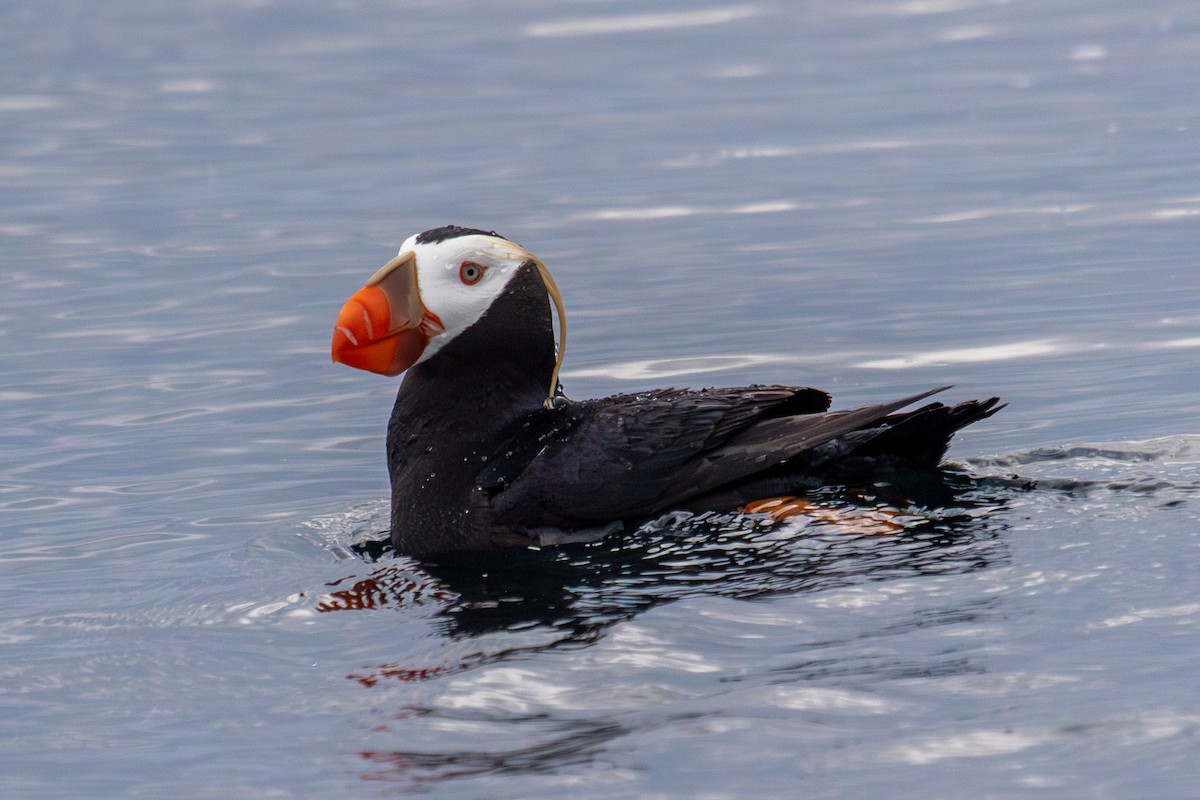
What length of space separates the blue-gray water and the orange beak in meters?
0.64

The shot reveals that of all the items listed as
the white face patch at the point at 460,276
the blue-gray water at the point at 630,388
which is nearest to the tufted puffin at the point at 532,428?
the white face patch at the point at 460,276

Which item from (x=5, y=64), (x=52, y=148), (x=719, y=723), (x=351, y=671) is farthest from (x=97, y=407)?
(x=5, y=64)

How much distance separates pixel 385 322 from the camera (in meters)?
5.30

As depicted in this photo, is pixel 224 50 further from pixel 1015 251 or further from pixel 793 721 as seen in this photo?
pixel 793 721

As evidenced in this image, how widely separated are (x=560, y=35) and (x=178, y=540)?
12.9 m

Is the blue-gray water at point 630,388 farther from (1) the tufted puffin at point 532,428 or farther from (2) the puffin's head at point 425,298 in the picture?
(2) the puffin's head at point 425,298

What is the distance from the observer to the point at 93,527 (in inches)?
251

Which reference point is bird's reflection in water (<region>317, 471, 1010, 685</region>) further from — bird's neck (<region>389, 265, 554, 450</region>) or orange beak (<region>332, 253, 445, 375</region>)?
orange beak (<region>332, 253, 445, 375</region>)

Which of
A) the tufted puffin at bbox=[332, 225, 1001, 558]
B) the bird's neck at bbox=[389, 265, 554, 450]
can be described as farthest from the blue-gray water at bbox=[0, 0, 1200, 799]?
the bird's neck at bbox=[389, 265, 554, 450]

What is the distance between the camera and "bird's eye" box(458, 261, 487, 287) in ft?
17.7

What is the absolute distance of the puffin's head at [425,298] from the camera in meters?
5.30

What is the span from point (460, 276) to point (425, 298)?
13 centimetres

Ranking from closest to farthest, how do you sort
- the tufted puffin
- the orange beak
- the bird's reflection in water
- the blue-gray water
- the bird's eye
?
the blue-gray water, the bird's reflection in water, the tufted puffin, the orange beak, the bird's eye

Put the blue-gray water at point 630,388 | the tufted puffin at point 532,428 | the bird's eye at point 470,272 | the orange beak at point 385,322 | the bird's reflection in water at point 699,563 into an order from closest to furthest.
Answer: the blue-gray water at point 630,388 → the bird's reflection in water at point 699,563 → the tufted puffin at point 532,428 → the orange beak at point 385,322 → the bird's eye at point 470,272
